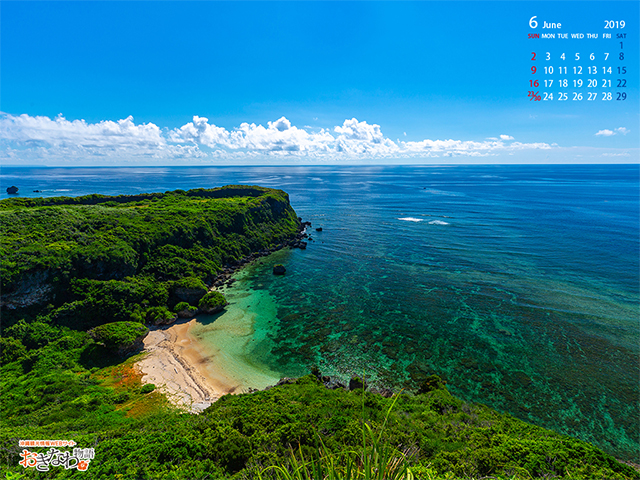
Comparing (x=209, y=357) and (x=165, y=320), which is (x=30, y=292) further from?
(x=209, y=357)

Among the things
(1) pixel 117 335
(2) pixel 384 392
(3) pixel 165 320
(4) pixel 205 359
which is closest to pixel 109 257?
(3) pixel 165 320

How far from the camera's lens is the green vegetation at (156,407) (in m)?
13.4

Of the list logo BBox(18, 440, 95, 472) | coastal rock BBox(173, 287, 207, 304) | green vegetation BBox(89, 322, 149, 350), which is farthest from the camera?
coastal rock BBox(173, 287, 207, 304)

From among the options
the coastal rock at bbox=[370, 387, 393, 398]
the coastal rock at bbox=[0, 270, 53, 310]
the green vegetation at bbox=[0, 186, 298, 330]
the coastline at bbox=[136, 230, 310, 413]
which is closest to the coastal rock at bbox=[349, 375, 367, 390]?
the coastal rock at bbox=[370, 387, 393, 398]

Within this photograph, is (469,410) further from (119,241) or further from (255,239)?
(255,239)

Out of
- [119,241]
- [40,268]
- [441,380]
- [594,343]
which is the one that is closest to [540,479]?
[441,380]

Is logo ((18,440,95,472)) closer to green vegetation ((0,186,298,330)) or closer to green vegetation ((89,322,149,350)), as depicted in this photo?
green vegetation ((89,322,149,350))

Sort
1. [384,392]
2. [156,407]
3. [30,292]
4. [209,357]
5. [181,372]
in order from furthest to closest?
[209,357]
[30,292]
[181,372]
[384,392]
[156,407]

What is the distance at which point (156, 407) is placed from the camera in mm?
24844

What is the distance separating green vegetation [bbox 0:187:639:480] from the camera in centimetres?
1341

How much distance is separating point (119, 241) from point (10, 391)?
25.2 m

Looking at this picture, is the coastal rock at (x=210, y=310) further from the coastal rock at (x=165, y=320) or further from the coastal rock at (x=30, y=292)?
the coastal rock at (x=30, y=292)

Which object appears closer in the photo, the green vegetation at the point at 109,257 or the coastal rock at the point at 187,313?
the green vegetation at the point at 109,257

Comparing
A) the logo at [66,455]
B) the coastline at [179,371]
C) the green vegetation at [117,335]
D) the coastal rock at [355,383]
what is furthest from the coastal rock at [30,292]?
the coastal rock at [355,383]
